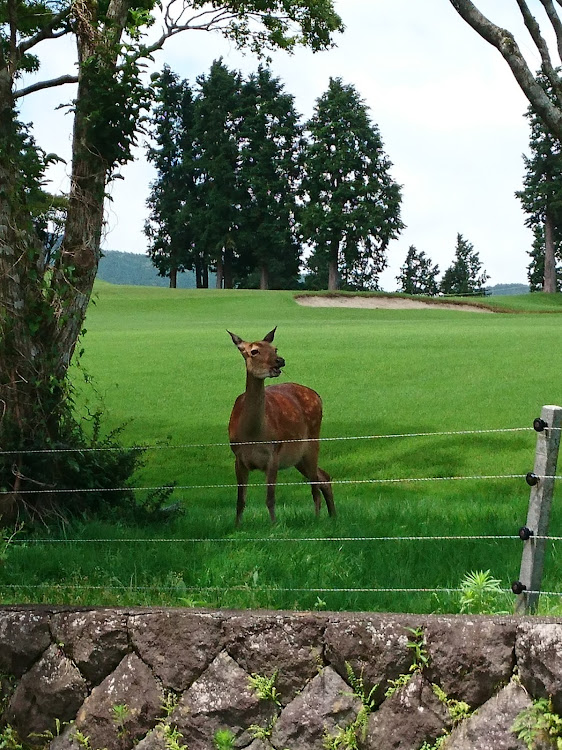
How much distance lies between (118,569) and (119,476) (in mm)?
3069

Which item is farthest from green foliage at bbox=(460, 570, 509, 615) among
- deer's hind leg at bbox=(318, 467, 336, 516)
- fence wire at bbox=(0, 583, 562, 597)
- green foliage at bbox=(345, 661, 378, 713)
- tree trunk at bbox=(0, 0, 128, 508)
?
tree trunk at bbox=(0, 0, 128, 508)

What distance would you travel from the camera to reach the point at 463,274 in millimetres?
99000

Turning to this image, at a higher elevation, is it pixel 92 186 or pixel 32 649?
pixel 92 186

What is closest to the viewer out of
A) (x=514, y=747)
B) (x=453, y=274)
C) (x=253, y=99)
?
(x=514, y=747)

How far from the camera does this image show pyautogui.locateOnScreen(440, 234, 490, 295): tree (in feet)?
314

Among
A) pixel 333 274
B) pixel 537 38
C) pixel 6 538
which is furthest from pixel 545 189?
pixel 6 538

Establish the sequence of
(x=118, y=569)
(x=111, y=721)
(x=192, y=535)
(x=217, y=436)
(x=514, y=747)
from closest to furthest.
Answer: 1. (x=514, y=747)
2. (x=111, y=721)
3. (x=118, y=569)
4. (x=192, y=535)
5. (x=217, y=436)

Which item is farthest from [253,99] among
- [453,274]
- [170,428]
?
[170,428]

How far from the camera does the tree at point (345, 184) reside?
7031cm

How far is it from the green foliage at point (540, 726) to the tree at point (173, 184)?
7250 cm

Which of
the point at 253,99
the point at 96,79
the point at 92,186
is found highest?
the point at 253,99

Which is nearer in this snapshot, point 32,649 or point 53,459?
point 32,649

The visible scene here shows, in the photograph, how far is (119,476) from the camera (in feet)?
35.3

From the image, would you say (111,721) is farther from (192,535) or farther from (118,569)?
(192,535)
